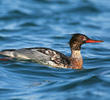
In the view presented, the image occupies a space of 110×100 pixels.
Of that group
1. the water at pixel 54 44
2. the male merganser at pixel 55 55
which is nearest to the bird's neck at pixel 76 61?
the male merganser at pixel 55 55

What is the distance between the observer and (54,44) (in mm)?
14492

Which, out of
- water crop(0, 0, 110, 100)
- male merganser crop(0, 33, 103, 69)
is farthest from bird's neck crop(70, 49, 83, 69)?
water crop(0, 0, 110, 100)

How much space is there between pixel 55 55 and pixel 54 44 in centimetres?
347

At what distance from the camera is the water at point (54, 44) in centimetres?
880

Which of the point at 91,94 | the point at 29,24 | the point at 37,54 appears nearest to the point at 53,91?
the point at 91,94

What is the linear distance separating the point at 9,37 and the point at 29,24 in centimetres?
311

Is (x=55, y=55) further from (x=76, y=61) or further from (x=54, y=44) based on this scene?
(x=54, y=44)

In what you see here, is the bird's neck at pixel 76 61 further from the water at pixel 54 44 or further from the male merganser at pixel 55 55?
the water at pixel 54 44

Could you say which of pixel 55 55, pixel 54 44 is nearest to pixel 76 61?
Answer: pixel 55 55

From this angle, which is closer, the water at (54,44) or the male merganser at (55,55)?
the water at (54,44)

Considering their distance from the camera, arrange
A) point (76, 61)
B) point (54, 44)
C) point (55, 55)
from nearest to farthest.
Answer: point (55, 55) → point (76, 61) → point (54, 44)

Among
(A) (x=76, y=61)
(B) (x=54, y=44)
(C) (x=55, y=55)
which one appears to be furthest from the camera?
(B) (x=54, y=44)

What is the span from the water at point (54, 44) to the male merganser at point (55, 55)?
0.81ft

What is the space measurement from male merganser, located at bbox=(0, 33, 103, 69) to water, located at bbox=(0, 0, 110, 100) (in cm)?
25
